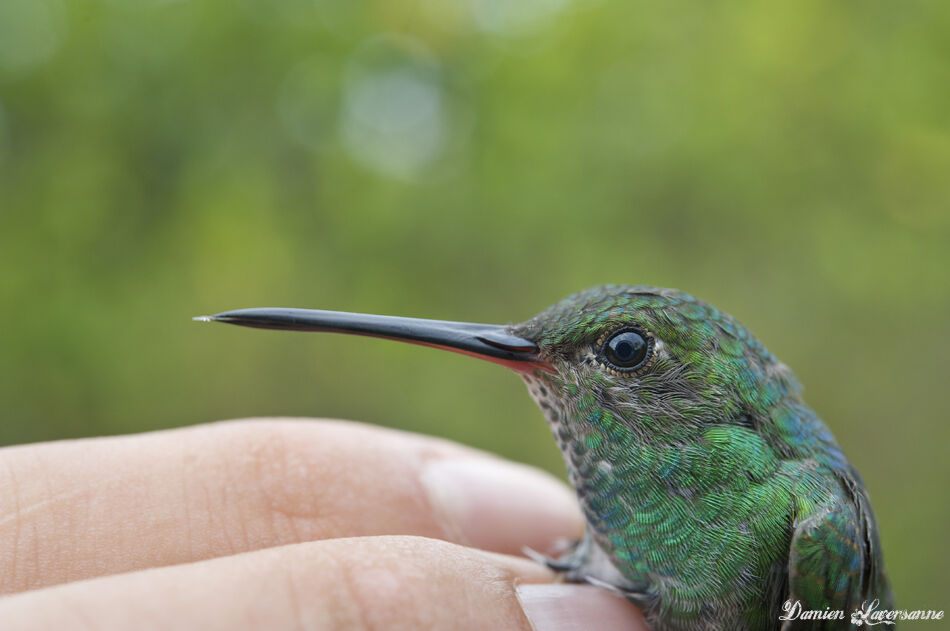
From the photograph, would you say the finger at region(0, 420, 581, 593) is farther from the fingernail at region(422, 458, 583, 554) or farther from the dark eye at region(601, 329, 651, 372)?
the dark eye at region(601, 329, 651, 372)

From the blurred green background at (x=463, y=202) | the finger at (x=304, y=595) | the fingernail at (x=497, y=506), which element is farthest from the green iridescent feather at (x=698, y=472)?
the blurred green background at (x=463, y=202)

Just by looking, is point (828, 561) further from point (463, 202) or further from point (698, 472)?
point (463, 202)

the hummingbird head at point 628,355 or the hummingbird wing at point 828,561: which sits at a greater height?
the hummingbird head at point 628,355

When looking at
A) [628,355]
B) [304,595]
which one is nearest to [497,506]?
[628,355]

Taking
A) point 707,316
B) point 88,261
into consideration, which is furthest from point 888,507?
point 88,261

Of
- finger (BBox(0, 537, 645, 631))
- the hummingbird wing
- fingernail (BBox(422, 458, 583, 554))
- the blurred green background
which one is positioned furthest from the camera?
the blurred green background

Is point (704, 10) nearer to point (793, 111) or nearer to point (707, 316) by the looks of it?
point (793, 111)

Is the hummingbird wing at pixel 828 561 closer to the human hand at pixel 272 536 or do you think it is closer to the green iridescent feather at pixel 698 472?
the green iridescent feather at pixel 698 472

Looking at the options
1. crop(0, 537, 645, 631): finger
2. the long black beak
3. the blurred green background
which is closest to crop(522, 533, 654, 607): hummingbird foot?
crop(0, 537, 645, 631): finger
